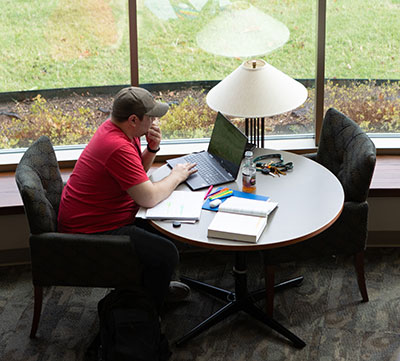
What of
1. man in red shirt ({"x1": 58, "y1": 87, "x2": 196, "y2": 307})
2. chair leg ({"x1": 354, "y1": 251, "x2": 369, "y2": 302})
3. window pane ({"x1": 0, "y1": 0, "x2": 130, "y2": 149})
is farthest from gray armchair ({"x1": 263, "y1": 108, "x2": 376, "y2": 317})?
window pane ({"x1": 0, "y1": 0, "x2": 130, "y2": 149})

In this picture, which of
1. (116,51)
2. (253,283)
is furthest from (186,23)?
(253,283)

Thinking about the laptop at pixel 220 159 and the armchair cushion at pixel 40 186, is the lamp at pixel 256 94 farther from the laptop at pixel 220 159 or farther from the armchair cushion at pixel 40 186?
the armchair cushion at pixel 40 186

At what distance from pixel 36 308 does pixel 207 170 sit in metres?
1.10

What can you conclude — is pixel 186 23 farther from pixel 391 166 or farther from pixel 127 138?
pixel 391 166

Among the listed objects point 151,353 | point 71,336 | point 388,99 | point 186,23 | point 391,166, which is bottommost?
point 71,336

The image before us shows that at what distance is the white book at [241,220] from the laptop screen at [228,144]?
0.23 m

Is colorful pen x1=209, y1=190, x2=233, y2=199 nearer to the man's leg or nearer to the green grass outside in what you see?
the man's leg

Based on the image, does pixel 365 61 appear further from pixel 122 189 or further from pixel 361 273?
pixel 122 189

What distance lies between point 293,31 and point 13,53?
1771 mm

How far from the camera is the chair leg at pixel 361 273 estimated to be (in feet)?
10.2

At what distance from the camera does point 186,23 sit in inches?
149

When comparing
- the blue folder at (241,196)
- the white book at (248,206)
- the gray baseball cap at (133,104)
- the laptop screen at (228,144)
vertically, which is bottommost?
the blue folder at (241,196)

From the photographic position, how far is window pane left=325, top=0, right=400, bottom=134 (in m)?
3.74

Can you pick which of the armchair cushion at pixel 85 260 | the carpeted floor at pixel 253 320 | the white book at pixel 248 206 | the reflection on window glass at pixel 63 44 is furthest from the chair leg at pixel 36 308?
the reflection on window glass at pixel 63 44
